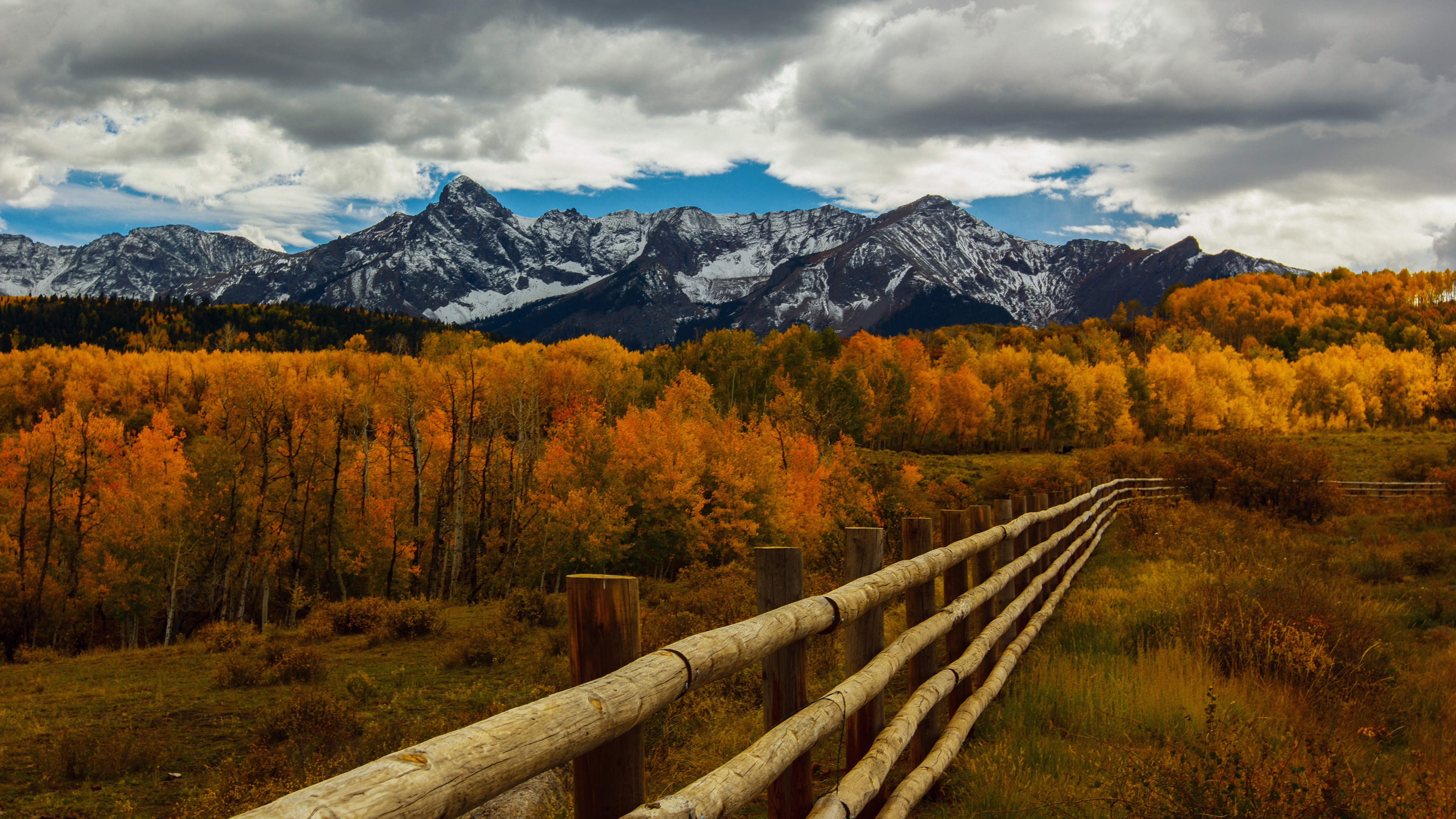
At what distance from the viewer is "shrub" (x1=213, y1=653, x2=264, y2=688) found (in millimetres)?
18781

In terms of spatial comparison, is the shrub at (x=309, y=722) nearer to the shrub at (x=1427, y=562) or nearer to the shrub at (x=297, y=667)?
the shrub at (x=297, y=667)

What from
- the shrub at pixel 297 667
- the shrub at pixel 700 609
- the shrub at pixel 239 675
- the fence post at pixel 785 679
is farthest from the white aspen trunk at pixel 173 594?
the fence post at pixel 785 679

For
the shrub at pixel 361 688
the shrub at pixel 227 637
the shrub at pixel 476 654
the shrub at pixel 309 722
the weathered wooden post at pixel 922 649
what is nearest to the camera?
the weathered wooden post at pixel 922 649

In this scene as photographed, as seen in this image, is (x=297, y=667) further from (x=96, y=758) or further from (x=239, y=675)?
(x=96, y=758)

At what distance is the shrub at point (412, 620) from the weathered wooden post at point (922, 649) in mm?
22086

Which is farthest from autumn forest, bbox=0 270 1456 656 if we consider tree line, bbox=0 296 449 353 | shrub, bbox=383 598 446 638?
tree line, bbox=0 296 449 353

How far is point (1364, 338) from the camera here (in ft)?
391

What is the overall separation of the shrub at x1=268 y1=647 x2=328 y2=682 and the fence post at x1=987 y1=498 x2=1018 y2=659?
17.5 m

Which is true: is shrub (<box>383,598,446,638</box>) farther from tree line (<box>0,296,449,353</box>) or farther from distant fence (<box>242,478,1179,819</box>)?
tree line (<box>0,296,449,353</box>)

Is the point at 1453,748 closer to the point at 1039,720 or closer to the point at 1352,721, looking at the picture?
the point at 1352,721

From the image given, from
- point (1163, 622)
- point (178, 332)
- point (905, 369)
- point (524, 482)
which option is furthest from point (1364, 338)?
point (178, 332)

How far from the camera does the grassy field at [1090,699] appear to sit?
14.1 ft

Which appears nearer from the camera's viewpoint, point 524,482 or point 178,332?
point 524,482

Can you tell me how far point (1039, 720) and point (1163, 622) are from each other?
2.87m
